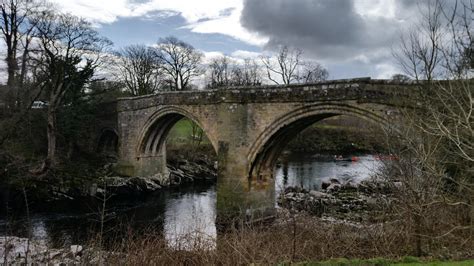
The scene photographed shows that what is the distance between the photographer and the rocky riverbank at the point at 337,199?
1550 centimetres

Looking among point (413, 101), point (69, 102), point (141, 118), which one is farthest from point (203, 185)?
point (413, 101)

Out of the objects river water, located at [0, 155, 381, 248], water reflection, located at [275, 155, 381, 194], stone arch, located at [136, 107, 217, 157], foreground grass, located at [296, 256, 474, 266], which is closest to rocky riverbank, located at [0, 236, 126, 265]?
river water, located at [0, 155, 381, 248]

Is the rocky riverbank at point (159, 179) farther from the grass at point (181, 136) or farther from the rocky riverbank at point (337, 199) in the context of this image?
the rocky riverbank at point (337, 199)

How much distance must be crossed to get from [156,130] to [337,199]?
1093 centimetres

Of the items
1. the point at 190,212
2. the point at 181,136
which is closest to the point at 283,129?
the point at 190,212

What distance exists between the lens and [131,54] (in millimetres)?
39500

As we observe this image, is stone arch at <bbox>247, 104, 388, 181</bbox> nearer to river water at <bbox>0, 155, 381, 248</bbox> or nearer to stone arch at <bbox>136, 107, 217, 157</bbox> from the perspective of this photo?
river water at <bbox>0, 155, 381, 248</bbox>

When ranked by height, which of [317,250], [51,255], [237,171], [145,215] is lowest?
[145,215]

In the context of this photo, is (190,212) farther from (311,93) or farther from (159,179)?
(311,93)

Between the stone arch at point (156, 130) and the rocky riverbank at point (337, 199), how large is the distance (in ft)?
23.8

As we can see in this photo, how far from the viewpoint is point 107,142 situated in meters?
27.7

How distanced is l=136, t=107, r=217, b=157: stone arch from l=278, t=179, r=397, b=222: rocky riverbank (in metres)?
7.26

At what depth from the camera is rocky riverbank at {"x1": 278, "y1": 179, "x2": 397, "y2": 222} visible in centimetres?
1550

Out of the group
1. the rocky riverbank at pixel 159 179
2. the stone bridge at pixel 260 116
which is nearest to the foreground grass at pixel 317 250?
the stone bridge at pixel 260 116
